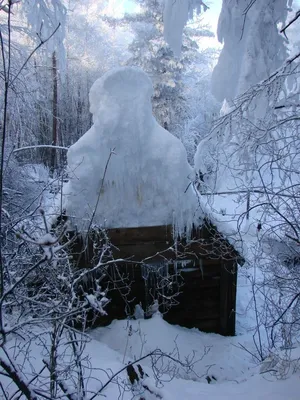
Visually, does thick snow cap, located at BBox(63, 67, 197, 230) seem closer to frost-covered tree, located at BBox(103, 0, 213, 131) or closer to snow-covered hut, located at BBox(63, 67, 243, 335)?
snow-covered hut, located at BBox(63, 67, 243, 335)

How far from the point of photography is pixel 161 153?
6219 mm

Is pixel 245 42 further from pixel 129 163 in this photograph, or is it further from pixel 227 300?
pixel 227 300

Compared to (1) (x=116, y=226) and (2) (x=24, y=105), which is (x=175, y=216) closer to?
(1) (x=116, y=226)

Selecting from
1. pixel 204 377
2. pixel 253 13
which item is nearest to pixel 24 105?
pixel 253 13

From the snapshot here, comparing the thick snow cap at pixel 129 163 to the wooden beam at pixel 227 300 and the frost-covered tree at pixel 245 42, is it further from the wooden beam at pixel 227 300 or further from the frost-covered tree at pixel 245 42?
the frost-covered tree at pixel 245 42

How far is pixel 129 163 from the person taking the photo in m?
6.14

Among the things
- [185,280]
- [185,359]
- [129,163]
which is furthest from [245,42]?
[185,359]

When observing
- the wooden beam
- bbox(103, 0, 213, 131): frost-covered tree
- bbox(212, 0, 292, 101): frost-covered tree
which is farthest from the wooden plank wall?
bbox(103, 0, 213, 131): frost-covered tree

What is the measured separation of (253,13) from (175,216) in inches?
142

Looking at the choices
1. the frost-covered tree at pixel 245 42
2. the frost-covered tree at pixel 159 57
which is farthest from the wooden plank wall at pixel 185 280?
the frost-covered tree at pixel 159 57

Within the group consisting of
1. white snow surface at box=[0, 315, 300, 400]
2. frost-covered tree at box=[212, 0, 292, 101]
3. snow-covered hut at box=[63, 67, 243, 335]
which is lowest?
white snow surface at box=[0, 315, 300, 400]

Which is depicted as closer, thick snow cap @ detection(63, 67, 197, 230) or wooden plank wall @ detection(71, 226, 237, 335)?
thick snow cap @ detection(63, 67, 197, 230)

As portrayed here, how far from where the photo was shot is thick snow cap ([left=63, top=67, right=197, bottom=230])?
19.8 feet

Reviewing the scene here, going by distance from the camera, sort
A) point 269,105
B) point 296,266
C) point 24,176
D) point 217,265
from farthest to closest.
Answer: point 24,176
point 217,265
point 296,266
point 269,105
